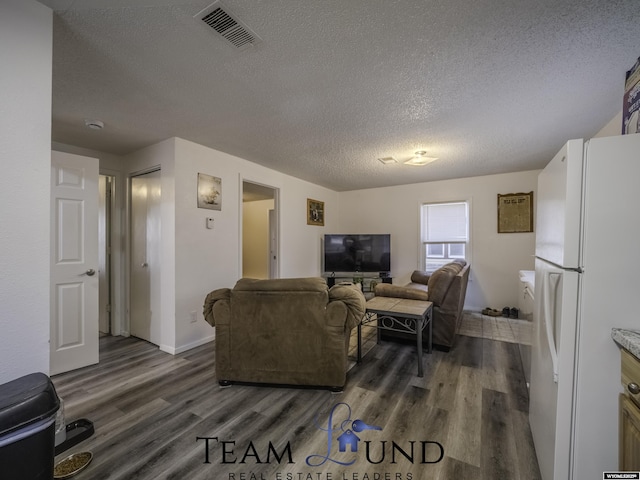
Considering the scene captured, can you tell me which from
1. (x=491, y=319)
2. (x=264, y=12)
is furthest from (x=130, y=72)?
(x=491, y=319)

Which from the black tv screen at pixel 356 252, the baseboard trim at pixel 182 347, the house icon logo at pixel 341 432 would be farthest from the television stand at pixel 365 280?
the house icon logo at pixel 341 432

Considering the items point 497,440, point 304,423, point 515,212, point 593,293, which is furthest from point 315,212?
point 593,293

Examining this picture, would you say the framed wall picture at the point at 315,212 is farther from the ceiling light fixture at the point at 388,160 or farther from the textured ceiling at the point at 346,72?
the textured ceiling at the point at 346,72

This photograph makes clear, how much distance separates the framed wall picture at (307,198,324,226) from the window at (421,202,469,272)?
2.00m

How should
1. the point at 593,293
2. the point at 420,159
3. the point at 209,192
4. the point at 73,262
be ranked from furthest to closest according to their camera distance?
1. the point at 420,159
2. the point at 209,192
3. the point at 73,262
4. the point at 593,293

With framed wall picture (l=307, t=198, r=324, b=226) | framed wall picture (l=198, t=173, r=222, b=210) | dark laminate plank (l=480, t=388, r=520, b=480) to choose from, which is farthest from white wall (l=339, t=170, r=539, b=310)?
framed wall picture (l=198, t=173, r=222, b=210)

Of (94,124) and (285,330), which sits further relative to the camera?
(94,124)

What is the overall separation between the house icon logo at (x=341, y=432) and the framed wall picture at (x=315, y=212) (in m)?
3.63

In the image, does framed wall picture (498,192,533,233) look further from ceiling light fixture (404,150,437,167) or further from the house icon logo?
the house icon logo

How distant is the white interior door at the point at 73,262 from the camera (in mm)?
2463

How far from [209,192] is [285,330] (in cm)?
200

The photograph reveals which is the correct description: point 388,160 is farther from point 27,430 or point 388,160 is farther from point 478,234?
point 27,430

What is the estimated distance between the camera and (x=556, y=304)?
1.14 metres

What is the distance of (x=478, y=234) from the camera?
15.3 ft
